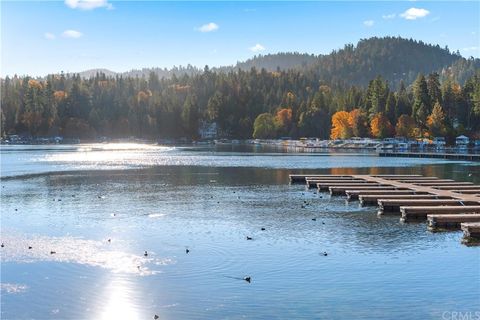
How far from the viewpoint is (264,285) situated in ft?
87.7

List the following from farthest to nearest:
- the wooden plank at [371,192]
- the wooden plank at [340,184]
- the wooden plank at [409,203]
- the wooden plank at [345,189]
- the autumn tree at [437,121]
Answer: the autumn tree at [437,121] → the wooden plank at [340,184] → the wooden plank at [345,189] → the wooden plank at [371,192] → the wooden plank at [409,203]

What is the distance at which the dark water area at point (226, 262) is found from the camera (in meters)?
24.1

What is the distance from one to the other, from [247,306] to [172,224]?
1937 cm

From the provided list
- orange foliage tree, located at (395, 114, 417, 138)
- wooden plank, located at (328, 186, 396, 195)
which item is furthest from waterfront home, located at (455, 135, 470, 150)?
wooden plank, located at (328, 186, 396, 195)

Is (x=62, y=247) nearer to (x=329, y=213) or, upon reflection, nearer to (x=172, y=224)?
(x=172, y=224)

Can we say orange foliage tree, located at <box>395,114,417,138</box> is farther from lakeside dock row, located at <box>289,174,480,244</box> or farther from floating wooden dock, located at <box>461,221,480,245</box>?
floating wooden dock, located at <box>461,221,480,245</box>

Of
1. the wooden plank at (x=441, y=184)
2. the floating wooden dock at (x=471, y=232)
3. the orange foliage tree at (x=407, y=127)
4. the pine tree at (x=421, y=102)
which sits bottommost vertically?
the floating wooden dock at (x=471, y=232)

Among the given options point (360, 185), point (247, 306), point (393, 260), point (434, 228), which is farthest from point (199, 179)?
point (247, 306)

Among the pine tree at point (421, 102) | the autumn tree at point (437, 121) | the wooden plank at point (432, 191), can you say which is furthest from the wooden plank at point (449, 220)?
the pine tree at point (421, 102)

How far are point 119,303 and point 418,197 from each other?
32584 mm

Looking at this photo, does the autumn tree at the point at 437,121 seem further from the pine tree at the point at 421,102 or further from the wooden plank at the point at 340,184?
the wooden plank at the point at 340,184

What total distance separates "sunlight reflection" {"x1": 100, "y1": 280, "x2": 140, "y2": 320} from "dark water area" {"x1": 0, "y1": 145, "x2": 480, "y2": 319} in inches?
3.0

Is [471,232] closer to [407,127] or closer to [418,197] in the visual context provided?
[418,197]

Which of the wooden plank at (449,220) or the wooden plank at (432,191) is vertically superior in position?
the wooden plank at (432,191)
